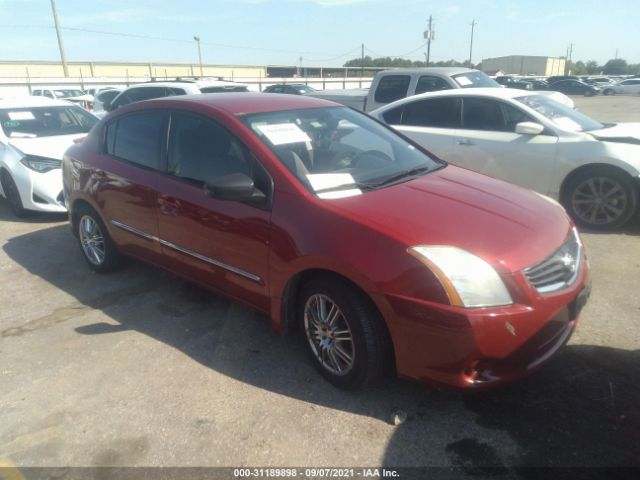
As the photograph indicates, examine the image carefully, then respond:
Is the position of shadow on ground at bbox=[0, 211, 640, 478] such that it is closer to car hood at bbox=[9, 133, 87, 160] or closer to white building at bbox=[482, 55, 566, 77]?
car hood at bbox=[9, 133, 87, 160]

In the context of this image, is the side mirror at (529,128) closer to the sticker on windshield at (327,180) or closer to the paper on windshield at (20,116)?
the sticker on windshield at (327,180)

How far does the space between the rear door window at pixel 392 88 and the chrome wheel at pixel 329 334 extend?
25.5ft

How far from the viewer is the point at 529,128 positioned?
5.76 m

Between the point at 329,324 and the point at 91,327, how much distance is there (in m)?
2.00

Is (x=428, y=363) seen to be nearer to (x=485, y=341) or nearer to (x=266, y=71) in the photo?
(x=485, y=341)

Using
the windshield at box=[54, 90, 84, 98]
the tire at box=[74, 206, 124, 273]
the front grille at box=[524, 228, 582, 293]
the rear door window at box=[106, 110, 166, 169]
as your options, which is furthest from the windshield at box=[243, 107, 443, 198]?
the windshield at box=[54, 90, 84, 98]

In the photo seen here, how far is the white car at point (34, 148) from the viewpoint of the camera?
6465 mm

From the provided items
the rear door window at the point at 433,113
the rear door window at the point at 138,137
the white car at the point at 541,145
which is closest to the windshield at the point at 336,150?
the rear door window at the point at 138,137

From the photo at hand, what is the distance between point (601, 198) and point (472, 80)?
17.4ft

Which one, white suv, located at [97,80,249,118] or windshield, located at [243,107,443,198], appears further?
white suv, located at [97,80,249,118]

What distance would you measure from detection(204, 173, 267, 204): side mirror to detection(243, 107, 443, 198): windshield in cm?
27

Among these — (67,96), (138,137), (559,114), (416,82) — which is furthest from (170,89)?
(67,96)

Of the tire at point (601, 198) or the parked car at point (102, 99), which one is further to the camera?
the parked car at point (102, 99)

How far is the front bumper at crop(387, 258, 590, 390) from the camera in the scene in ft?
7.84
